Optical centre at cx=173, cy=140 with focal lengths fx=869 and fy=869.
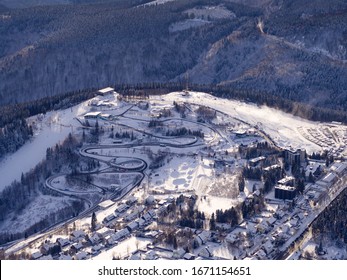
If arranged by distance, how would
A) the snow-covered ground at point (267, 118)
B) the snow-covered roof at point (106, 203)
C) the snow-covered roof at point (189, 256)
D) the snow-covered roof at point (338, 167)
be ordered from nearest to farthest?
the snow-covered roof at point (189, 256) < the snow-covered roof at point (106, 203) < the snow-covered roof at point (338, 167) < the snow-covered ground at point (267, 118)

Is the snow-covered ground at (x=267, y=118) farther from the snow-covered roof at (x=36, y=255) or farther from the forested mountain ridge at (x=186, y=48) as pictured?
the snow-covered roof at (x=36, y=255)

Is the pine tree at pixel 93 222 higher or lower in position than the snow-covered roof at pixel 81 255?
higher

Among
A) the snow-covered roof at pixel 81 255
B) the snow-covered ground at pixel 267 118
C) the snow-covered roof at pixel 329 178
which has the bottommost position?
the snow-covered roof at pixel 81 255

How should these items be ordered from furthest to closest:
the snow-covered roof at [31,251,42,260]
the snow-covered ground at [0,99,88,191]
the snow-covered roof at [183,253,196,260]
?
the snow-covered ground at [0,99,88,191] < the snow-covered roof at [31,251,42,260] < the snow-covered roof at [183,253,196,260]

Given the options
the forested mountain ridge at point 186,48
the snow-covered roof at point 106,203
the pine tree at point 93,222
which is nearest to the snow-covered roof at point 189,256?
the pine tree at point 93,222

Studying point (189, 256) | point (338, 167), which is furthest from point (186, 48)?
point (189, 256)

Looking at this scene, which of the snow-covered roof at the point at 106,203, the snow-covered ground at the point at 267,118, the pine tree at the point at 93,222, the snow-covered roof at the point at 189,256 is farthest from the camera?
the snow-covered ground at the point at 267,118

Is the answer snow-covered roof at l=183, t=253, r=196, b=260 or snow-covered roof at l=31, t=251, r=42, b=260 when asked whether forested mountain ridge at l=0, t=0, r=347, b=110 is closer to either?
snow-covered roof at l=183, t=253, r=196, b=260

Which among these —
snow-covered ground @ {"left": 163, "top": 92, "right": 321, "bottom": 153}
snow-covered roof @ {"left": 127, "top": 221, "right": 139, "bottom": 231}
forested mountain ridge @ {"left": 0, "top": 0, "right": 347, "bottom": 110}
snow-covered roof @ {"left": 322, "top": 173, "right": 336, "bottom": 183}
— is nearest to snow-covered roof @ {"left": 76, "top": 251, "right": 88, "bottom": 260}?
snow-covered roof @ {"left": 127, "top": 221, "right": 139, "bottom": 231}
